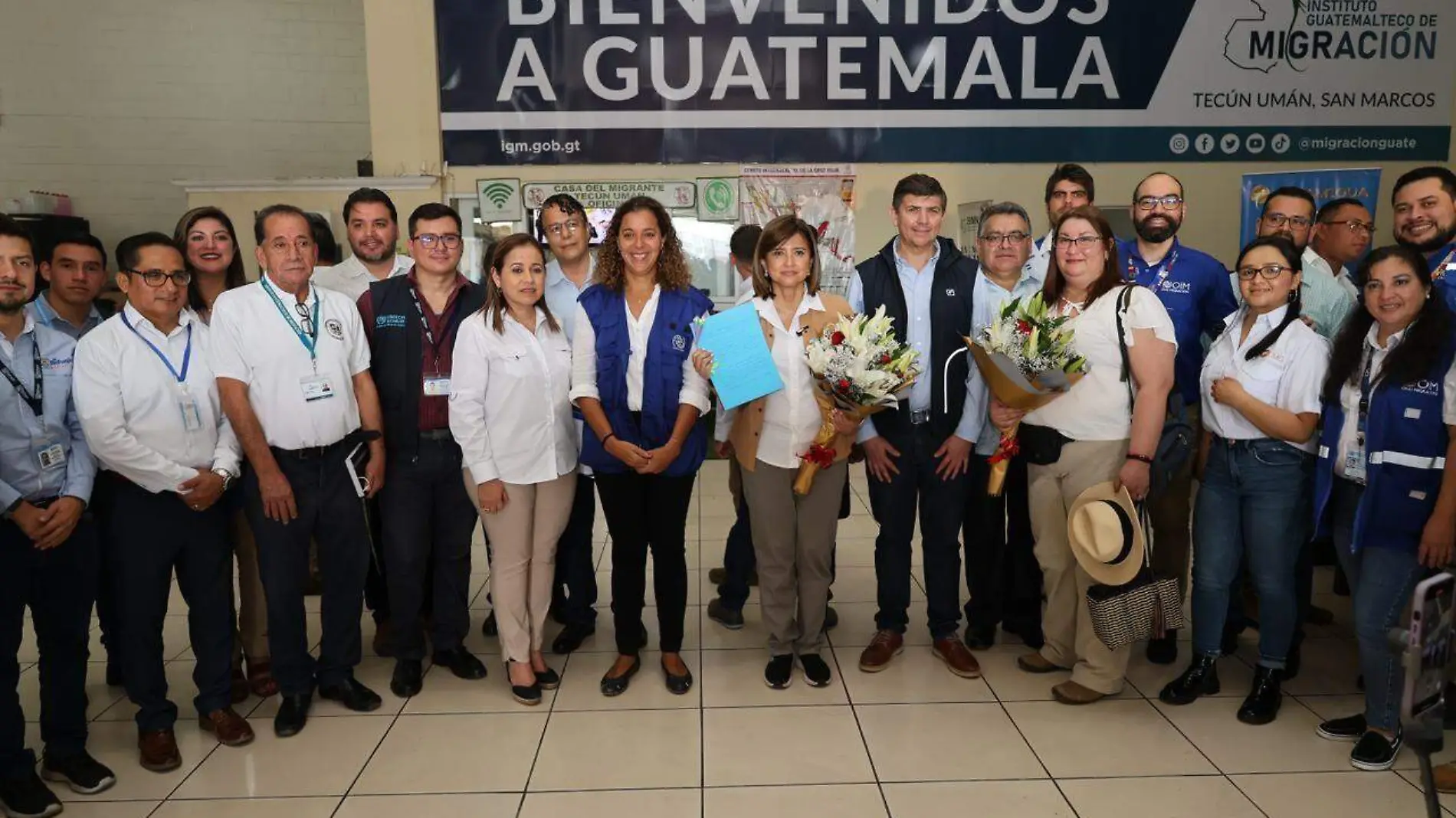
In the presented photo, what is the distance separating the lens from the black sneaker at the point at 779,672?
128 inches

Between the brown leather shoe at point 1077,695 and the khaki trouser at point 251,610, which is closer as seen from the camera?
the brown leather shoe at point 1077,695

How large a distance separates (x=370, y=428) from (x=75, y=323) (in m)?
1.03

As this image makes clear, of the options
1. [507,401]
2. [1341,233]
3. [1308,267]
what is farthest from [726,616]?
[1341,233]

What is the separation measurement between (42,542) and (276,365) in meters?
0.78

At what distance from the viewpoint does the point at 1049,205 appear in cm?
391

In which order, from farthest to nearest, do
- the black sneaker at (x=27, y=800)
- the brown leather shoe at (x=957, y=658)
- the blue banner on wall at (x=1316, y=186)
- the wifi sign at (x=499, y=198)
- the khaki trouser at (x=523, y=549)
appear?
1. the wifi sign at (x=499, y=198)
2. the blue banner on wall at (x=1316, y=186)
3. the brown leather shoe at (x=957, y=658)
4. the khaki trouser at (x=523, y=549)
5. the black sneaker at (x=27, y=800)

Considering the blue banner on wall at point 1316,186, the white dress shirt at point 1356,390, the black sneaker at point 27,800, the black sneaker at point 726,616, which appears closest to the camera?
the black sneaker at point 27,800

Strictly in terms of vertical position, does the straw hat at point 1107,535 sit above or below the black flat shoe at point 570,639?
above

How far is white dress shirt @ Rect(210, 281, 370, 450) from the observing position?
280 cm

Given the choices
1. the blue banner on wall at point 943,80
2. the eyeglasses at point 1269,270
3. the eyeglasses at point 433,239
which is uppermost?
the blue banner on wall at point 943,80

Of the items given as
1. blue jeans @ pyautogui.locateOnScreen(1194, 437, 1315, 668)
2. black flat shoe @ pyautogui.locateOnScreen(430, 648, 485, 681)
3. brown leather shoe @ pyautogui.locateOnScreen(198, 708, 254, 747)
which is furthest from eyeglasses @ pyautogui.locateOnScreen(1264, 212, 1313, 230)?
brown leather shoe @ pyautogui.locateOnScreen(198, 708, 254, 747)

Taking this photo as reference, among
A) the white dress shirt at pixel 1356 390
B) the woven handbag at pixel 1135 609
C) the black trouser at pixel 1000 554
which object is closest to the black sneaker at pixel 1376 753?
the woven handbag at pixel 1135 609

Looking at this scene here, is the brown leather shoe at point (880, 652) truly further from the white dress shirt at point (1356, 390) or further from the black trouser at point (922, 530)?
the white dress shirt at point (1356, 390)

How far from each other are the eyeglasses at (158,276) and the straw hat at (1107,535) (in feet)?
9.67
